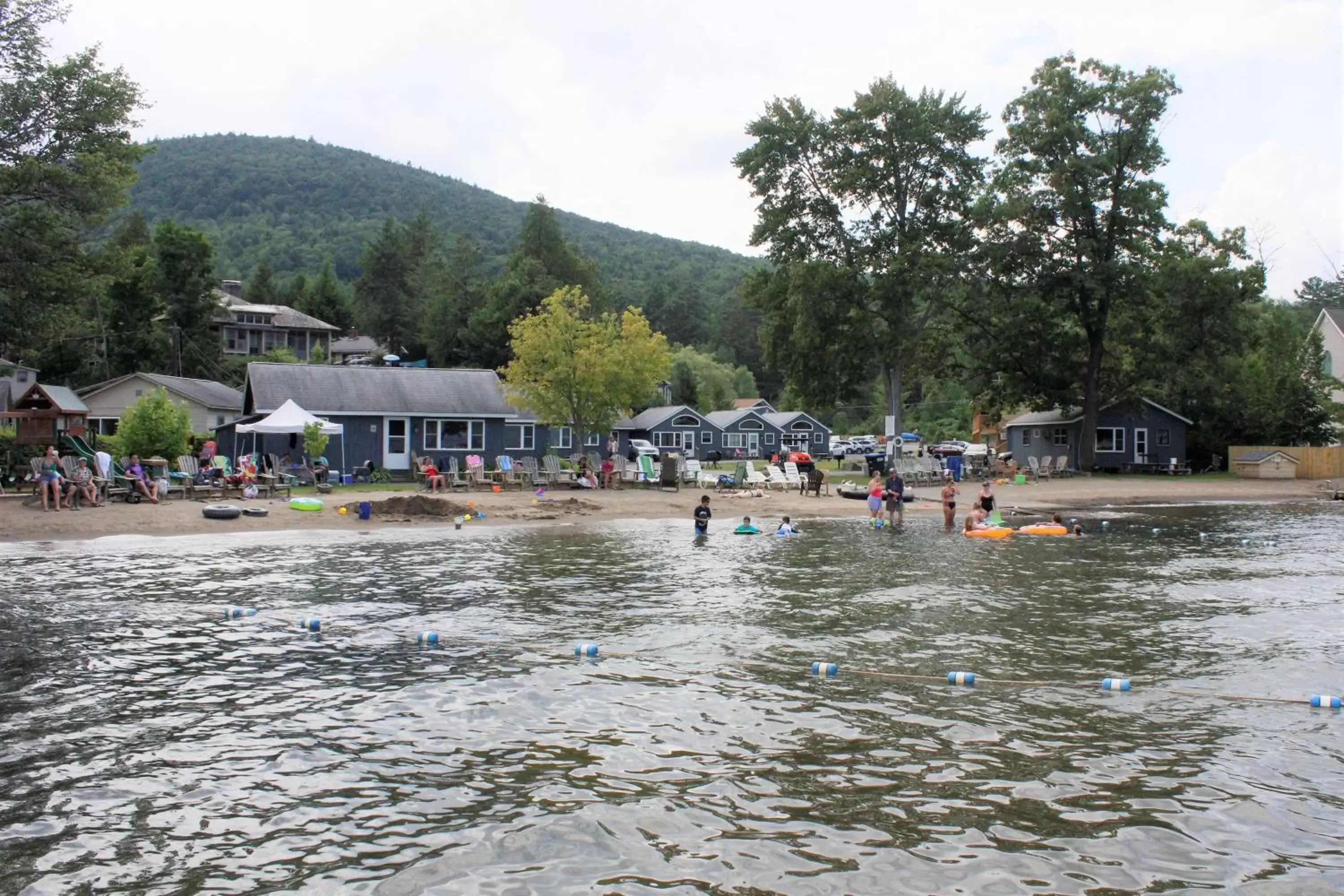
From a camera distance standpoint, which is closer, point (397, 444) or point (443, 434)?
point (397, 444)

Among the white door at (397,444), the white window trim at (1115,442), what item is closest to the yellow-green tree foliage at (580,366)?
the white door at (397,444)

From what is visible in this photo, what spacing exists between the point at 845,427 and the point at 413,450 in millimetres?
72888

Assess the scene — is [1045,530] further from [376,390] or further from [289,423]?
[376,390]

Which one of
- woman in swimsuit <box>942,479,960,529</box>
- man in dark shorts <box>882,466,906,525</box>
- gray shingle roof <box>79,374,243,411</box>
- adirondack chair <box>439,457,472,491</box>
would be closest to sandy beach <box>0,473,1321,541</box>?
adirondack chair <box>439,457,472,491</box>

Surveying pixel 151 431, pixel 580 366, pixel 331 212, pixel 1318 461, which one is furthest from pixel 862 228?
pixel 331 212

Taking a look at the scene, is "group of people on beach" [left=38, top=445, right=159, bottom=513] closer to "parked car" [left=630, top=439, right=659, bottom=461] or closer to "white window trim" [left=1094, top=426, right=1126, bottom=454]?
"parked car" [left=630, top=439, right=659, bottom=461]

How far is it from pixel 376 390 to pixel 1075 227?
113 ft

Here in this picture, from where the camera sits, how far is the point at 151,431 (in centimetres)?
3531

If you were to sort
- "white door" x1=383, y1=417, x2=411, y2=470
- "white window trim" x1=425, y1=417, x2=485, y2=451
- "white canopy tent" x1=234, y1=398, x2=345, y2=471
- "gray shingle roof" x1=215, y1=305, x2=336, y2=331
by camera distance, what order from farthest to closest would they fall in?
1. "gray shingle roof" x1=215, y1=305, x2=336, y2=331
2. "white window trim" x1=425, y1=417, x2=485, y2=451
3. "white door" x1=383, y1=417, x2=411, y2=470
4. "white canopy tent" x1=234, y1=398, x2=345, y2=471

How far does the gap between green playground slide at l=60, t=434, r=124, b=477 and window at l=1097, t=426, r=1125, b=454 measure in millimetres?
47375

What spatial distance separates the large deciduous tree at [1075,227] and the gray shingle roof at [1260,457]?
7234 millimetres

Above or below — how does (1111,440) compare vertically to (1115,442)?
above

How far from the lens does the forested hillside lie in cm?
15075

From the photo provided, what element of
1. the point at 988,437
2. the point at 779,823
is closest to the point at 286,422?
the point at 779,823
